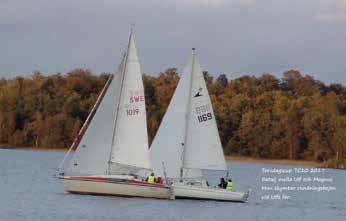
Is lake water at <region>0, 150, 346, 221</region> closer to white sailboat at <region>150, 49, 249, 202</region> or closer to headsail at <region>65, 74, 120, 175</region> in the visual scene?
headsail at <region>65, 74, 120, 175</region>

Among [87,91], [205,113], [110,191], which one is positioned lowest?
[110,191]

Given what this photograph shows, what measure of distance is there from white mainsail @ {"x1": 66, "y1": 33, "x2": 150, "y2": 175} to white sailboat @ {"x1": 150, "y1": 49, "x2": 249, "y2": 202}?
81.0 inches

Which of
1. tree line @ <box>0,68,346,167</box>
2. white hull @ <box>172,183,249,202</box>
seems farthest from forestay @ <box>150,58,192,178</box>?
tree line @ <box>0,68,346,167</box>

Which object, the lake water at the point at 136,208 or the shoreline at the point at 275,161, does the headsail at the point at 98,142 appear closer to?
the lake water at the point at 136,208

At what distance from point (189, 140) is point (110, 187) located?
517cm

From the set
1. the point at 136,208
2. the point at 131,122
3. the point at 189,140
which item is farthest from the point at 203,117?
the point at 136,208

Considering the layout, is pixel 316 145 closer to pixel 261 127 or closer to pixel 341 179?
pixel 261 127

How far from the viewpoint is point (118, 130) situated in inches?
2164

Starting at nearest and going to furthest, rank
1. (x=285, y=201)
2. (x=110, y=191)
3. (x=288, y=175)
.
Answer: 1. (x=110, y=191)
2. (x=285, y=201)
3. (x=288, y=175)

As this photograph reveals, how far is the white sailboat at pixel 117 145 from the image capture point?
178 ft

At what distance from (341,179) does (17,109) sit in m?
52.7

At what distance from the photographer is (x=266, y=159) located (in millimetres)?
136000

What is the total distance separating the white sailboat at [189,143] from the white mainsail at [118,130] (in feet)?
6.75

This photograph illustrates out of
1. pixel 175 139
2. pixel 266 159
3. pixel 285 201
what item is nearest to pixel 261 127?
pixel 266 159
